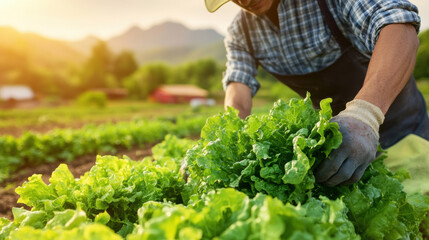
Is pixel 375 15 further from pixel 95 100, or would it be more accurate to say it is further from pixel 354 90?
pixel 95 100

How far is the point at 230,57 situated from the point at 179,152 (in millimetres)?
1355

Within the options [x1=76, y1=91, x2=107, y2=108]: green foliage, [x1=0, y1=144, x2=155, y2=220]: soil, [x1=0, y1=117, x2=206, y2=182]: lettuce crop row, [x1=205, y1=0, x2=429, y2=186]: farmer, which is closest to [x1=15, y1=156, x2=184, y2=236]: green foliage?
[x1=205, y1=0, x2=429, y2=186]: farmer

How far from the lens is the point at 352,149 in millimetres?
2184

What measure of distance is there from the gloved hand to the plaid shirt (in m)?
0.91

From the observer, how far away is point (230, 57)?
4.38 metres

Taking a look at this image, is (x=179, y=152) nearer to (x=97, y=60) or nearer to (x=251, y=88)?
(x=251, y=88)

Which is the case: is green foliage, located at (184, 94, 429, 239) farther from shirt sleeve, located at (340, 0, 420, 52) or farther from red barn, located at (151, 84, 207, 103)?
red barn, located at (151, 84, 207, 103)

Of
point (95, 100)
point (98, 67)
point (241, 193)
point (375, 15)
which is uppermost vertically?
point (375, 15)

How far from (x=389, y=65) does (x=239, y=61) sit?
1939mm

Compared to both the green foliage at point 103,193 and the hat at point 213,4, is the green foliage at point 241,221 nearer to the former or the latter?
the green foliage at point 103,193

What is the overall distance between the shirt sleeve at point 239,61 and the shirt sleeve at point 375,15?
1.35m

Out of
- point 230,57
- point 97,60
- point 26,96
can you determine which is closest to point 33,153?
point 230,57

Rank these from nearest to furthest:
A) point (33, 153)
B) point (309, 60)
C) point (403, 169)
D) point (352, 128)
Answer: point (352, 128)
point (403, 169)
point (309, 60)
point (33, 153)

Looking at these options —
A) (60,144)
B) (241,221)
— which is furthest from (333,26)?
(60,144)
